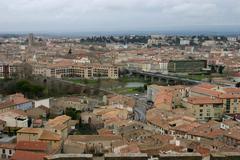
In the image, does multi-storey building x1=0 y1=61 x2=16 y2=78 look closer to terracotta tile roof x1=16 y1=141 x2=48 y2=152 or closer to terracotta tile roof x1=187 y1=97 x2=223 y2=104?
terracotta tile roof x1=187 y1=97 x2=223 y2=104

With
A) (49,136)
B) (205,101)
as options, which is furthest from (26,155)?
(205,101)

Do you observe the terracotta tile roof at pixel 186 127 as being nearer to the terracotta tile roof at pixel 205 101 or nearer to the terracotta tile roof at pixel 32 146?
the terracotta tile roof at pixel 205 101

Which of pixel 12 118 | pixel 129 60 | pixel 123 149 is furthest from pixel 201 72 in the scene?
pixel 123 149

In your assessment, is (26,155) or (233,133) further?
(233,133)

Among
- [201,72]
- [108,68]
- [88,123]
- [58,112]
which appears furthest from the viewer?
[201,72]

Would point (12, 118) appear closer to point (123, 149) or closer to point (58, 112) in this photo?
point (58, 112)

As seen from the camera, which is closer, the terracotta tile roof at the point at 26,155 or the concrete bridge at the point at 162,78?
the terracotta tile roof at the point at 26,155

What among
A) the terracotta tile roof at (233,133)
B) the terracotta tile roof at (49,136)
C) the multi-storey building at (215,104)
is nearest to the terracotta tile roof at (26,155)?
the terracotta tile roof at (49,136)

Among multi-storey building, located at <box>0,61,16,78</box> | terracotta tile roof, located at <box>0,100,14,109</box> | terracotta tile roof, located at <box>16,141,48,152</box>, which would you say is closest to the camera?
terracotta tile roof, located at <box>16,141,48,152</box>

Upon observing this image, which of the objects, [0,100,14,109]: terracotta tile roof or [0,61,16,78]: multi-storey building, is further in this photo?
[0,61,16,78]: multi-storey building

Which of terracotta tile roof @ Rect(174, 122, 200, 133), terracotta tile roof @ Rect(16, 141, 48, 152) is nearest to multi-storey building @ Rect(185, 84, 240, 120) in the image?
terracotta tile roof @ Rect(174, 122, 200, 133)

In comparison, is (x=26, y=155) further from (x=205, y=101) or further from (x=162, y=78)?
A: (x=162, y=78)
